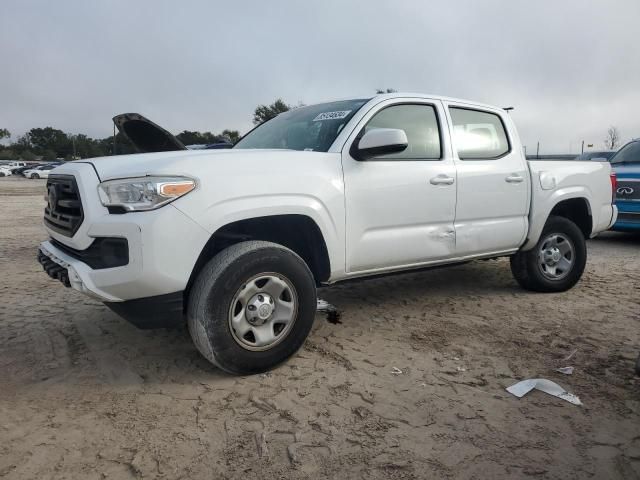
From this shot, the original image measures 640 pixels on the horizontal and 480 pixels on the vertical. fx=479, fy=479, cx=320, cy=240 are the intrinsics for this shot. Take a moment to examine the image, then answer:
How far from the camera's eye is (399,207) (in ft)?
11.8

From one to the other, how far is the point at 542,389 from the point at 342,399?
1.20m

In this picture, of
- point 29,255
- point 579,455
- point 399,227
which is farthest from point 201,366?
point 29,255

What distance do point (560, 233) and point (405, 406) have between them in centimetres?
315

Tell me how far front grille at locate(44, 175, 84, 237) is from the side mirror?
1.81 metres

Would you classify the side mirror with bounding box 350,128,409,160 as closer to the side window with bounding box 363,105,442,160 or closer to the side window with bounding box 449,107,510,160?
the side window with bounding box 363,105,442,160

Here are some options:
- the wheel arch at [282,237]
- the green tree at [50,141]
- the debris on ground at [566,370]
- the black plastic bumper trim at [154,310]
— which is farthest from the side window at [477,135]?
the green tree at [50,141]

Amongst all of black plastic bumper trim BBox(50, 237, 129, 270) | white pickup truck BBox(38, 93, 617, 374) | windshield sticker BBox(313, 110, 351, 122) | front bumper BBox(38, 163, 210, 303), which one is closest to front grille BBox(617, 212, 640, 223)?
white pickup truck BBox(38, 93, 617, 374)

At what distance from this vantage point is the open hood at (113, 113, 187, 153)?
5.14 metres

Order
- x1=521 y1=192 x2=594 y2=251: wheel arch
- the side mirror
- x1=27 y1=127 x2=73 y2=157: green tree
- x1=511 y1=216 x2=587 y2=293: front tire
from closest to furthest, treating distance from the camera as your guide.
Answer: the side mirror
x1=521 y1=192 x2=594 y2=251: wheel arch
x1=511 y1=216 x2=587 y2=293: front tire
x1=27 y1=127 x2=73 y2=157: green tree

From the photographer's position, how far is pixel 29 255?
22.5 feet

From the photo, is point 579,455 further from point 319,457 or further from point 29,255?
point 29,255

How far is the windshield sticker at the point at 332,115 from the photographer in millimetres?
3698

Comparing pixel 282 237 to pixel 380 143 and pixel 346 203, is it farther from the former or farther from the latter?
pixel 380 143

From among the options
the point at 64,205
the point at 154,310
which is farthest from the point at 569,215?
the point at 64,205
